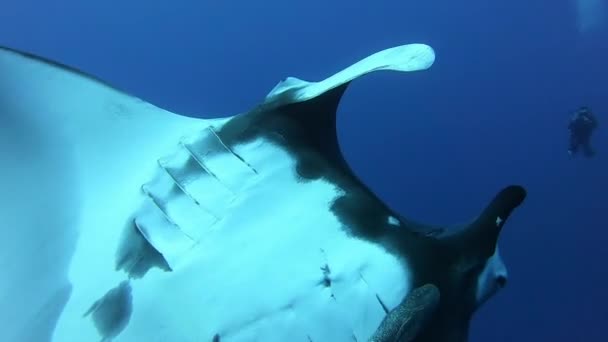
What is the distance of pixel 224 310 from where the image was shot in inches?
40.7

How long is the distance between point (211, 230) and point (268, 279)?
0.59ft

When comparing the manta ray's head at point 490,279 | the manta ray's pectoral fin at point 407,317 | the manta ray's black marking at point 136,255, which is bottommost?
the manta ray's head at point 490,279

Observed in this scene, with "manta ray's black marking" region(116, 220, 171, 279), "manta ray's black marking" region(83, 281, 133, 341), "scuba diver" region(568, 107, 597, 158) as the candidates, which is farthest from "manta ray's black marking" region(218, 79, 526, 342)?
"scuba diver" region(568, 107, 597, 158)

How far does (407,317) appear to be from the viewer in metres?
0.95

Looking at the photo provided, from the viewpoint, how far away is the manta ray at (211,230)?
39.4 inches

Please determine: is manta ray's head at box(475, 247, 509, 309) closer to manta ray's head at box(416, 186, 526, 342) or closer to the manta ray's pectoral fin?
manta ray's head at box(416, 186, 526, 342)

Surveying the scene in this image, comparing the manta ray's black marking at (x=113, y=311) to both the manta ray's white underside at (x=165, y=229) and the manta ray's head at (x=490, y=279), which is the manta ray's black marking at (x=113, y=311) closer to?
the manta ray's white underside at (x=165, y=229)

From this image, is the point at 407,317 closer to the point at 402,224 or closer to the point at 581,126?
the point at 402,224

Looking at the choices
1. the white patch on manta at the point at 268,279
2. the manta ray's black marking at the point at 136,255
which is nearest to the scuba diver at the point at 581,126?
the white patch on manta at the point at 268,279

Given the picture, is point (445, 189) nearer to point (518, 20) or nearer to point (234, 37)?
point (518, 20)

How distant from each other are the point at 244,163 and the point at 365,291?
0.39 metres

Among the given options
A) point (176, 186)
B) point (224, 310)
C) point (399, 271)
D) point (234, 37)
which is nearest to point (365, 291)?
point (399, 271)

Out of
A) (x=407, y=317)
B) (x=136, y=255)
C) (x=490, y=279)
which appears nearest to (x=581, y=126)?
(x=490, y=279)

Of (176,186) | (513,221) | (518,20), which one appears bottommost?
(513,221)
